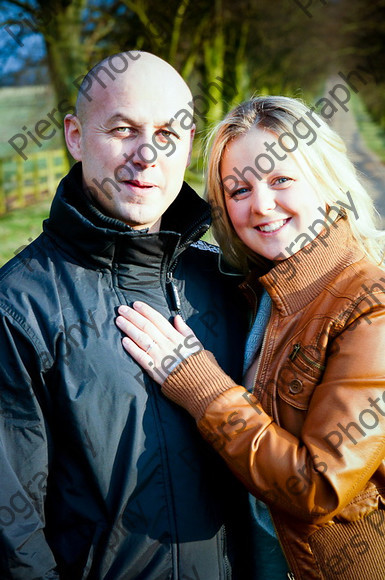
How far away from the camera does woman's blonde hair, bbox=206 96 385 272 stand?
2383 mm

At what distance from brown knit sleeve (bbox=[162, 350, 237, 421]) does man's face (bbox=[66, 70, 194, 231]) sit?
0.59m

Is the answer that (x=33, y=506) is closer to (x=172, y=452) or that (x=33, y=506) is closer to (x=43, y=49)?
(x=172, y=452)

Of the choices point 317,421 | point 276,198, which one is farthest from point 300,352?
point 276,198

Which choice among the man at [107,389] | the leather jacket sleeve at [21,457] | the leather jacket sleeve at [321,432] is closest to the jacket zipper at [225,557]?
the man at [107,389]

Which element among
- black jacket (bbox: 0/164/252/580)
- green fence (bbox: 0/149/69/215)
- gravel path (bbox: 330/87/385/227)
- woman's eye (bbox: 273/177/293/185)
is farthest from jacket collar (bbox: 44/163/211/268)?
green fence (bbox: 0/149/69/215)

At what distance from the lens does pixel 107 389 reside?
6.62ft

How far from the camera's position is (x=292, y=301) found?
2268 mm

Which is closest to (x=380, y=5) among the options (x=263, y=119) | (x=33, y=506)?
(x=263, y=119)

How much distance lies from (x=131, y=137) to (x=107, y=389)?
37.1 inches

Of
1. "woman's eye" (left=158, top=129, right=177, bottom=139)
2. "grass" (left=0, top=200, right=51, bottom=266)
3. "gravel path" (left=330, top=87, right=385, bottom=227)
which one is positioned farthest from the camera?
"gravel path" (left=330, top=87, right=385, bottom=227)

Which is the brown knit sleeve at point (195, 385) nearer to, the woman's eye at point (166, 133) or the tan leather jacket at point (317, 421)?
the tan leather jacket at point (317, 421)

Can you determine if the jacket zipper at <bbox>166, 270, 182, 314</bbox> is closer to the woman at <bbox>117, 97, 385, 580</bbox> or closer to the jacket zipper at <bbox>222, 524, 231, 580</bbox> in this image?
the woman at <bbox>117, 97, 385, 580</bbox>

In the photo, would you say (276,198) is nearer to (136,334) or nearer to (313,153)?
(313,153)

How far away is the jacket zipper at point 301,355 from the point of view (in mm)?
2072
